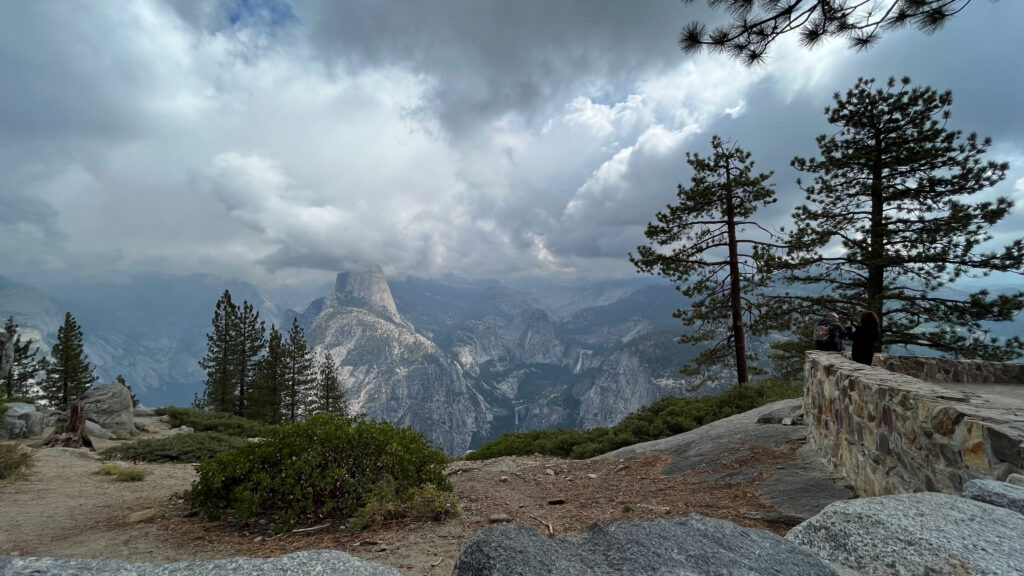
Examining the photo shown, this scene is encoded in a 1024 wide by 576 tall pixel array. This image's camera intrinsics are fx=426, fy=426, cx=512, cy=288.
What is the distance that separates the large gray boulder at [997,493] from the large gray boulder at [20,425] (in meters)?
25.2

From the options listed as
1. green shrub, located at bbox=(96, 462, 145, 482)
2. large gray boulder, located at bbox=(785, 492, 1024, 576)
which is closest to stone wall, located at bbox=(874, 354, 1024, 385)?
large gray boulder, located at bbox=(785, 492, 1024, 576)

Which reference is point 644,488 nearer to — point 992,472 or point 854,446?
point 854,446

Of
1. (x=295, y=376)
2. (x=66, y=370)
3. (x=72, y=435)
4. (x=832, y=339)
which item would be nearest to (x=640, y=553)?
(x=832, y=339)

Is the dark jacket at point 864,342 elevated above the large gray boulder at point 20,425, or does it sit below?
above

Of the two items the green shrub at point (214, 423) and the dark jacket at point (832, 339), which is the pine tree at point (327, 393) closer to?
the green shrub at point (214, 423)

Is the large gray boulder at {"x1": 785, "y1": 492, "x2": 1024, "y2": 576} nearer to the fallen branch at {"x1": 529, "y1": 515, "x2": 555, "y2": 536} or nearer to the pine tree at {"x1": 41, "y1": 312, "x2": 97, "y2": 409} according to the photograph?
the fallen branch at {"x1": 529, "y1": 515, "x2": 555, "y2": 536}

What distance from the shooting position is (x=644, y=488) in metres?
8.16

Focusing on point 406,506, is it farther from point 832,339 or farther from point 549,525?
point 832,339

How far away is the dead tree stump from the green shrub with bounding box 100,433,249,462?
190 cm

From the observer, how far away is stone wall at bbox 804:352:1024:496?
3.89 meters

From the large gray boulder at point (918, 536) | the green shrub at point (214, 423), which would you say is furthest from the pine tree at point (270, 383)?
the large gray boulder at point (918, 536)

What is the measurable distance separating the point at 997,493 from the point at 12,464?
17040mm

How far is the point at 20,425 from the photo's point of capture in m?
15.9

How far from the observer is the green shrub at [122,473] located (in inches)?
401
